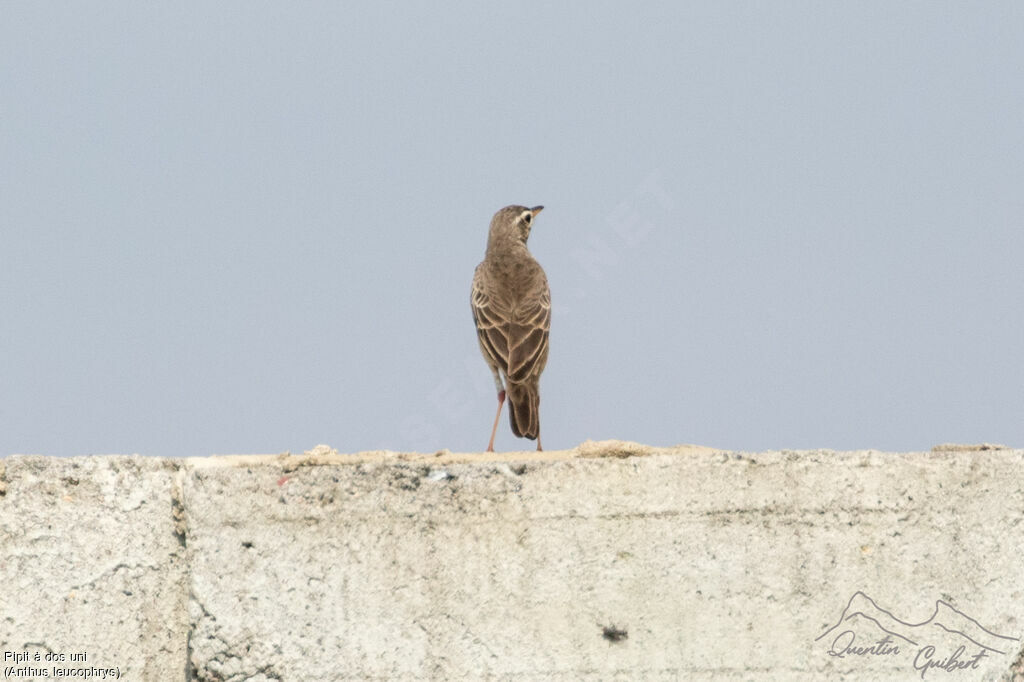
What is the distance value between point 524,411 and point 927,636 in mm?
4127

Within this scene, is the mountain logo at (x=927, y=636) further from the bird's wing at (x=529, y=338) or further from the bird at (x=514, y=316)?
the bird's wing at (x=529, y=338)

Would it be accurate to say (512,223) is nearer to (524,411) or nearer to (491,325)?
(491,325)

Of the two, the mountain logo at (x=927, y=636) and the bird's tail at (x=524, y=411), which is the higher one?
→ the bird's tail at (x=524, y=411)

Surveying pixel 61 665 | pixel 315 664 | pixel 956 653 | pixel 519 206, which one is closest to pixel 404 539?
pixel 315 664

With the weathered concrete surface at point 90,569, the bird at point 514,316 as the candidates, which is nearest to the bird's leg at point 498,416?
the bird at point 514,316

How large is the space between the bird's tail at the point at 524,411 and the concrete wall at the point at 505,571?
354 centimetres

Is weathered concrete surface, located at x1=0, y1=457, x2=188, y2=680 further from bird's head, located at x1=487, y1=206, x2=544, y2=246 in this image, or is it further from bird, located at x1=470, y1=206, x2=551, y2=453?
bird's head, located at x1=487, y1=206, x2=544, y2=246

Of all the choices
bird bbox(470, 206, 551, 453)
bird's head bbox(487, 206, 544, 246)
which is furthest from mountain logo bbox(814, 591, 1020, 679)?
bird's head bbox(487, 206, 544, 246)

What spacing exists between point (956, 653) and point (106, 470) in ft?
12.8

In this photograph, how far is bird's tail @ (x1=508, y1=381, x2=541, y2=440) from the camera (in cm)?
872

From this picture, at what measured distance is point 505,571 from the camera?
5.01 meters

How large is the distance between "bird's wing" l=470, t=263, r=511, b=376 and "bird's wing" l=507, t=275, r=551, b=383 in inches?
2.4

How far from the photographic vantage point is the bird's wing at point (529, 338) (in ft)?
29.3

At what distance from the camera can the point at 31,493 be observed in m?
5.11
